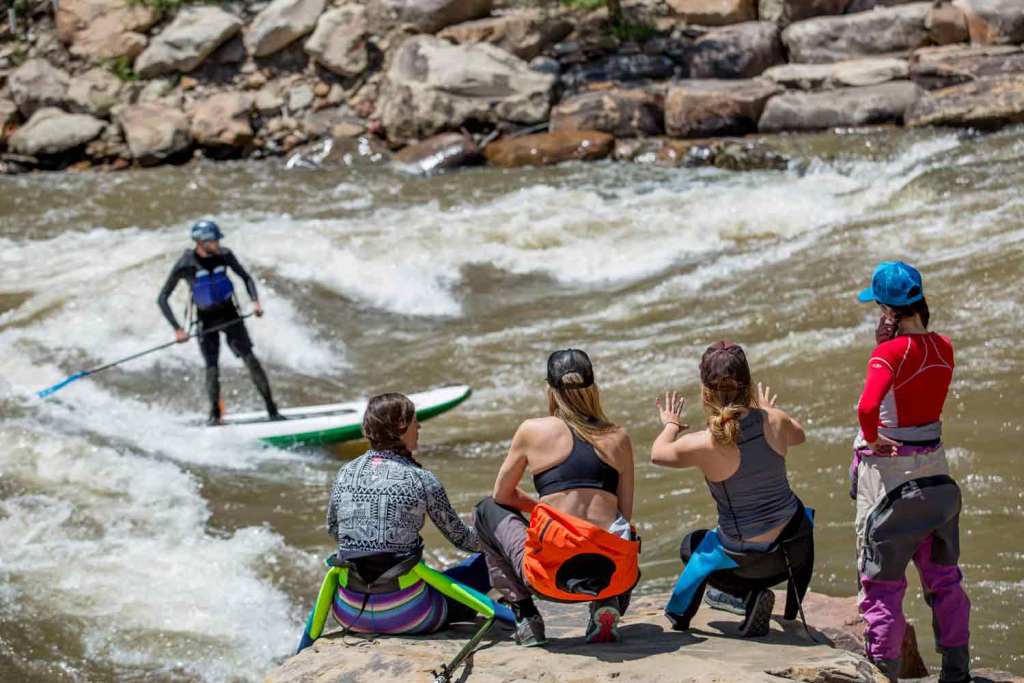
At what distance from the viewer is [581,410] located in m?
3.88

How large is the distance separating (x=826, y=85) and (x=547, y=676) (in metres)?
14.0

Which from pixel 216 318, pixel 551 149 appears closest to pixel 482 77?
pixel 551 149

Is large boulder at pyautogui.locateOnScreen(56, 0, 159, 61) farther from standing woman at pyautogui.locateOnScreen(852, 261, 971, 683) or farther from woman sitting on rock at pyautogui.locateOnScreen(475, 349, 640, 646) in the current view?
standing woman at pyautogui.locateOnScreen(852, 261, 971, 683)

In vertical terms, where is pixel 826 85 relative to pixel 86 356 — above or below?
above

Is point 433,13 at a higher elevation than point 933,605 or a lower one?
higher

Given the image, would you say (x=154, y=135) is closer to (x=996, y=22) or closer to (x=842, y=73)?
(x=842, y=73)

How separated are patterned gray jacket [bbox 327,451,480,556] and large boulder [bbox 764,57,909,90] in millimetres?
13401

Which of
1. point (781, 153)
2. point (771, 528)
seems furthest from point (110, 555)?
point (781, 153)

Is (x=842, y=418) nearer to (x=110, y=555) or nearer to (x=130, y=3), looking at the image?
Result: (x=110, y=555)

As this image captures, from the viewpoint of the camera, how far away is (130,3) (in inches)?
→ 802

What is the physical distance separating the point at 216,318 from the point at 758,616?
16.6ft

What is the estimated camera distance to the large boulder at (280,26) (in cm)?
1941

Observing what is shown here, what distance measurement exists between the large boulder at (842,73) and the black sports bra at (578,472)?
43.7 ft

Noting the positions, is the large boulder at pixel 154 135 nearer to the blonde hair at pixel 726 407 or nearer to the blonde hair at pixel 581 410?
the blonde hair at pixel 581 410
